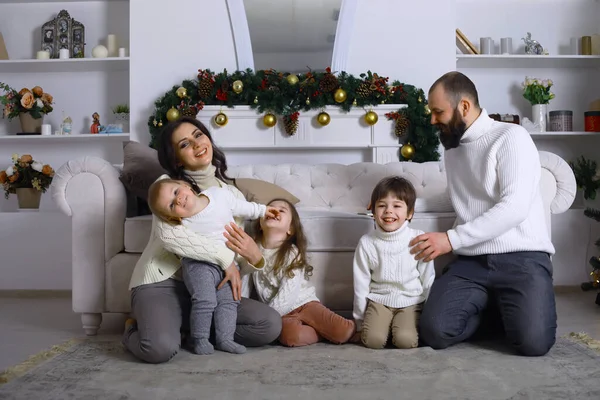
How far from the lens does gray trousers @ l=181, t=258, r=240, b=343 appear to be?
2.20 metres

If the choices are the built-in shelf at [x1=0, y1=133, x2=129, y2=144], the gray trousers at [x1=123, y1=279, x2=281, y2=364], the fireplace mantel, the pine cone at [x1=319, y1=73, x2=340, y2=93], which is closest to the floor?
the gray trousers at [x1=123, y1=279, x2=281, y2=364]

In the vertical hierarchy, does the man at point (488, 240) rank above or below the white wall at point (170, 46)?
below

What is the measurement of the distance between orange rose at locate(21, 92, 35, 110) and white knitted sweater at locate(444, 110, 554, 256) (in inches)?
131

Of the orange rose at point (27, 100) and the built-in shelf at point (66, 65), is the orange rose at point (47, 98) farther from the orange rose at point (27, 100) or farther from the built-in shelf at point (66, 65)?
the built-in shelf at point (66, 65)

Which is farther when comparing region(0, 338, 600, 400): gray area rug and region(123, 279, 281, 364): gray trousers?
region(123, 279, 281, 364): gray trousers

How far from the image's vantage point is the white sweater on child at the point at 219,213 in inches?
88.0

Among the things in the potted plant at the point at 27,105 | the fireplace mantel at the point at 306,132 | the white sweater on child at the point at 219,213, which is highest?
the potted plant at the point at 27,105

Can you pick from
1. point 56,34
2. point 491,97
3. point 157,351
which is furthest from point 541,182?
point 56,34

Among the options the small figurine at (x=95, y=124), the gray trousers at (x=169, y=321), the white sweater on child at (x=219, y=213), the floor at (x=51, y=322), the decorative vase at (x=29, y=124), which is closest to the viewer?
the gray trousers at (x=169, y=321)

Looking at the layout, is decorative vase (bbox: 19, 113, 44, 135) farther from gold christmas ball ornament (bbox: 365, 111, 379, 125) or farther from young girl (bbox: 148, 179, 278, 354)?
young girl (bbox: 148, 179, 278, 354)

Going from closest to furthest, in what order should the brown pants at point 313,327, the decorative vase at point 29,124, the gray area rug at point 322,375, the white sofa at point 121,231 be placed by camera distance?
the gray area rug at point 322,375 < the brown pants at point 313,327 < the white sofa at point 121,231 < the decorative vase at point 29,124

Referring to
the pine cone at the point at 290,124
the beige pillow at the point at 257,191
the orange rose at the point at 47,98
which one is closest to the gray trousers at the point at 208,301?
the beige pillow at the point at 257,191

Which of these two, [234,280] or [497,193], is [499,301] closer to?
[497,193]

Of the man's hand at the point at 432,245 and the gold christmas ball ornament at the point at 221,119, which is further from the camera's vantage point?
the gold christmas ball ornament at the point at 221,119
